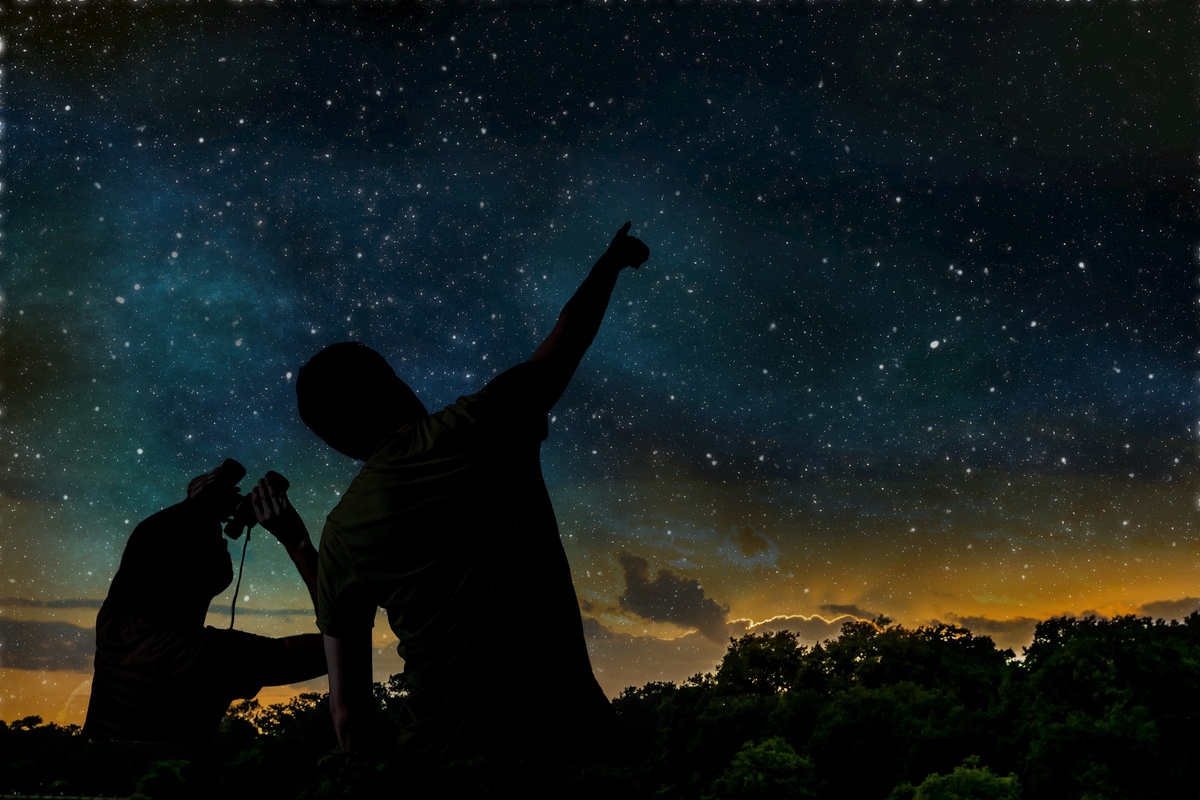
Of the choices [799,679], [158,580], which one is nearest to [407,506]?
[158,580]

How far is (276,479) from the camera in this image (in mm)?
2287

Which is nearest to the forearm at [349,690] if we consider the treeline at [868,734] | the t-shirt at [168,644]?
the t-shirt at [168,644]

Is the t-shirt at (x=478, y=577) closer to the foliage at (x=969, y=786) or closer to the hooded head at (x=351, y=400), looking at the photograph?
the hooded head at (x=351, y=400)

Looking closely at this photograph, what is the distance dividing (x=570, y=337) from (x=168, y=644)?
373 centimetres

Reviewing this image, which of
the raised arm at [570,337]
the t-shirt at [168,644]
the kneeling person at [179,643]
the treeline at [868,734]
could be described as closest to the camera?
the raised arm at [570,337]

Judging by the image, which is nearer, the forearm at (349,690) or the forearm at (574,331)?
the forearm at (574,331)

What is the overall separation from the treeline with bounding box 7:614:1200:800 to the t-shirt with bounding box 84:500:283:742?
52.1 feet

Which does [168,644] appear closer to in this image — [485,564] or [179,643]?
[179,643]

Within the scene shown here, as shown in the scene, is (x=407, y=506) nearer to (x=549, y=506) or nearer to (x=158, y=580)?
(x=549, y=506)

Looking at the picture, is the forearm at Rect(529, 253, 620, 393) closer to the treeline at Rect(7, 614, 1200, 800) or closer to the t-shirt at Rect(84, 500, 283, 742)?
the t-shirt at Rect(84, 500, 283, 742)

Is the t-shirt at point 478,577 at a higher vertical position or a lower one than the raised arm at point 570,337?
lower

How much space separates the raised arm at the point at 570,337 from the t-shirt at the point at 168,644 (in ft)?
9.44

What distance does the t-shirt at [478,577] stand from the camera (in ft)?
5.77

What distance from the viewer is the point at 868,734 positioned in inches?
1136
